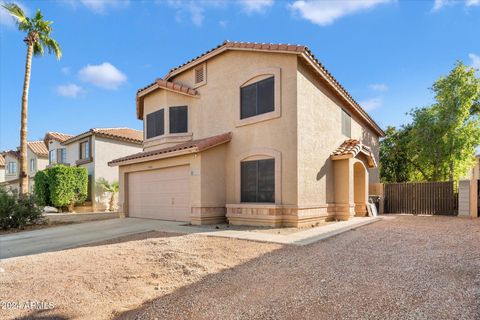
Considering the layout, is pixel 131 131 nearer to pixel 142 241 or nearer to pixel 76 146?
pixel 76 146

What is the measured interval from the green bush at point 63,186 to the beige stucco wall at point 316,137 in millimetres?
20799

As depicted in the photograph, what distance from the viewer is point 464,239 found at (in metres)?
8.94

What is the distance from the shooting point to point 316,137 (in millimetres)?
13500

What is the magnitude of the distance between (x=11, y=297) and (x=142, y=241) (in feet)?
13.9

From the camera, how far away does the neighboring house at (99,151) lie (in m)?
27.0

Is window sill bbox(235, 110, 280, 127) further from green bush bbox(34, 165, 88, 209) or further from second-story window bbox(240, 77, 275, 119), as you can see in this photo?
green bush bbox(34, 165, 88, 209)

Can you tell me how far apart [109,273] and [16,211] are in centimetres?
1228

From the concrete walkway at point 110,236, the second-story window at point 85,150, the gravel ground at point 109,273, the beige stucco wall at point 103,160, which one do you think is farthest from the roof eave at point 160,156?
the second-story window at point 85,150

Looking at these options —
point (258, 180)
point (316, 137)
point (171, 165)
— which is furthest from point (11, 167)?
point (316, 137)

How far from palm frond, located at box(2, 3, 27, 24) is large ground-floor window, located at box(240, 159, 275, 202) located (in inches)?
711

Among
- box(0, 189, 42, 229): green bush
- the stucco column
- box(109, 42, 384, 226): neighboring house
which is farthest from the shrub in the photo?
the stucco column

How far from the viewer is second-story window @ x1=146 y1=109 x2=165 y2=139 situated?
56.6 feet

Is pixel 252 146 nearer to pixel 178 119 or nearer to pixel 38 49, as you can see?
pixel 178 119

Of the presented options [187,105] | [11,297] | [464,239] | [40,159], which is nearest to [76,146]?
[40,159]
